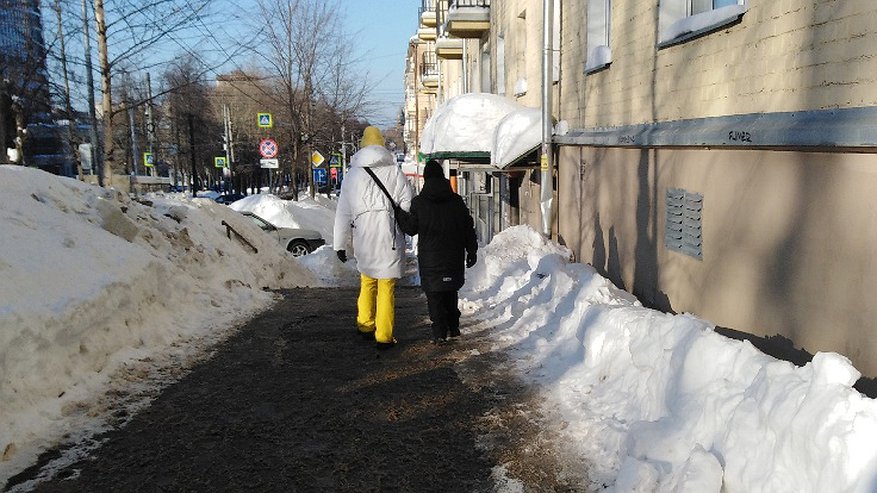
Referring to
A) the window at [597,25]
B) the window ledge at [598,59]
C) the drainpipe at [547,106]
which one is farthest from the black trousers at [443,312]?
the drainpipe at [547,106]

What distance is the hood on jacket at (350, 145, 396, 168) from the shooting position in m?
5.59

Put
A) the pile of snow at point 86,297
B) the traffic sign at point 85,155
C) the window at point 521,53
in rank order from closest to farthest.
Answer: the pile of snow at point 86,297 < the window at point 521,53 < the traffic sign at point 85,155

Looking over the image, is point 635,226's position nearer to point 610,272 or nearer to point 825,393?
point 610,272

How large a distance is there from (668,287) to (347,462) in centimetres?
355

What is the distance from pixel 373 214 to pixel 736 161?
2873mm

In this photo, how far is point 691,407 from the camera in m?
3.15

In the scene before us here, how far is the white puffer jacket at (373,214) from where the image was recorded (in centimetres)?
553

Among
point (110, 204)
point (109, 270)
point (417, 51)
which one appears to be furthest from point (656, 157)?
point (417, 51)

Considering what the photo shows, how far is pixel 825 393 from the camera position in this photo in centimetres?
242

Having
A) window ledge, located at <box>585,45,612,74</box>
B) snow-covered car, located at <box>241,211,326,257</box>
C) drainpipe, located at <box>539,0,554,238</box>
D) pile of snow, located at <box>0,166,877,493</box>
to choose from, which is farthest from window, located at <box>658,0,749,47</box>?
snow-covered car, located at <box>241,211,326,257</box>

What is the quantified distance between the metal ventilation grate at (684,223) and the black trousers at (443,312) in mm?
1950

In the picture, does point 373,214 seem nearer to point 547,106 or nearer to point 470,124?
point 547,106

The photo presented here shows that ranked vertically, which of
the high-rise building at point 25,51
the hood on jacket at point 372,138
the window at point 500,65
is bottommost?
the hood on jacket at point 372,138

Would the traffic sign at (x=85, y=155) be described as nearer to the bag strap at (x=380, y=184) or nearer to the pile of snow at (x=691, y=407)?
the bag strap at (x=380, y=184)
